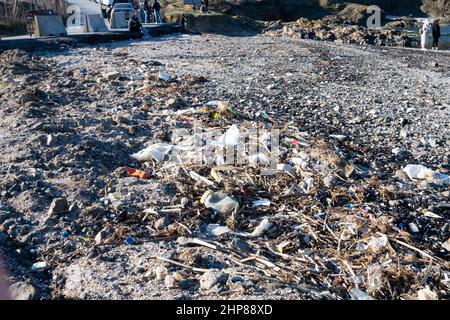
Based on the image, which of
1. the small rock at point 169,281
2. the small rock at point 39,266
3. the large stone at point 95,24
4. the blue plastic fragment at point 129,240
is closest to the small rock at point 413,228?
the small rock at point 169,281

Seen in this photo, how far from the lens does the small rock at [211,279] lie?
3297 mm

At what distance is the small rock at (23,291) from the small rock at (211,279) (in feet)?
3.60

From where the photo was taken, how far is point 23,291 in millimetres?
3184

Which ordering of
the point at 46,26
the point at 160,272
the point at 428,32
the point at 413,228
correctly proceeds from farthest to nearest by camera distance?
the point at 428,32, the point at 46,26, the point at 413,228, the point at 160,272

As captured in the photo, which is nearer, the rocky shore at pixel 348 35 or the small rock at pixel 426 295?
the small rock at pixel 426 295

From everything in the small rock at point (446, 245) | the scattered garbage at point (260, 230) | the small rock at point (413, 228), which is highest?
the scattered garbage at point (260, 230)

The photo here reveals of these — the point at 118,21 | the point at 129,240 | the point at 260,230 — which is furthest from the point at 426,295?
the point at 118,21

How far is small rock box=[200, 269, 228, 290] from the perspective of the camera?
3297mm

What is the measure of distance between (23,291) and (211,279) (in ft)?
4.07

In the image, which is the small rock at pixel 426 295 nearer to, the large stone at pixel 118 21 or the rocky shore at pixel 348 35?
the large stone at pixel 118 21

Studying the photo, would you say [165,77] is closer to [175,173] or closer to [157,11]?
[175,173]

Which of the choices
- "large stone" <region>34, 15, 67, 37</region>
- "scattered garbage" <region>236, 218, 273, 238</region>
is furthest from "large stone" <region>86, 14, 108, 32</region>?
"scattered garbage" <region>236, 218, 273, 238</region>

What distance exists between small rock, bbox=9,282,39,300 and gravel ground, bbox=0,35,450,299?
109mm
